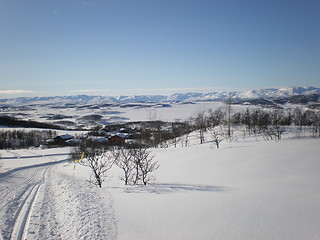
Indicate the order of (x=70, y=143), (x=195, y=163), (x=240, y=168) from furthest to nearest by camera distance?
(x=70, y=143) → (x=195, y=163) → (x=240, y=168)

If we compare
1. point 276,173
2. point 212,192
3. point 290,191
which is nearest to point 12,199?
point 212,192

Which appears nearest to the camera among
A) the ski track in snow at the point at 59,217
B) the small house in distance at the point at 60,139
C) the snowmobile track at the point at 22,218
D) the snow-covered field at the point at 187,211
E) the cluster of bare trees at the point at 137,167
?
the snow-covered field at the point at 187,211

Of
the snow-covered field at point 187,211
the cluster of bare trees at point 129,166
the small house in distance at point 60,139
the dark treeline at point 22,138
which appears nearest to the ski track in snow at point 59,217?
the snow-covered field at point 187,211

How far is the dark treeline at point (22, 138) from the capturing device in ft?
Result: 205

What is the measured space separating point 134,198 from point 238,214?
407cm

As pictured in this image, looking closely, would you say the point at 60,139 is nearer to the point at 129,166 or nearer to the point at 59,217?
the point at 129,166

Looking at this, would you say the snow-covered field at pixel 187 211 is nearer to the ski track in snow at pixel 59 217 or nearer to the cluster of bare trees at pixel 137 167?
the ski track in snow at pixel 59 217

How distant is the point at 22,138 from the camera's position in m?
71.6

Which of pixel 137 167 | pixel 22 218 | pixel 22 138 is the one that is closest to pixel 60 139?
pixel 22 138

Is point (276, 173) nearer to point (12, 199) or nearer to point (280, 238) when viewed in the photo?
point (280, 238)

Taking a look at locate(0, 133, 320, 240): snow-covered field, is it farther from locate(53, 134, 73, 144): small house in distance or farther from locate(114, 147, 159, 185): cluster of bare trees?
locate(53, 134, 73, 144): small house in distance

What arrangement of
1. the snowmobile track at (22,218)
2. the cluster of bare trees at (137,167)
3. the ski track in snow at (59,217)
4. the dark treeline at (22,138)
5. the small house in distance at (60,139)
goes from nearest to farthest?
the ski track in snow at (59,217)
the snowmobile track at (22,218)
the cluster of bare trees at (137,167)
the dark treeline at (22,138)
the small house in distance at (60,139)

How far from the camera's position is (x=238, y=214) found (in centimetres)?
529

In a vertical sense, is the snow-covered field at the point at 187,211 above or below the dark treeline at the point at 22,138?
above
